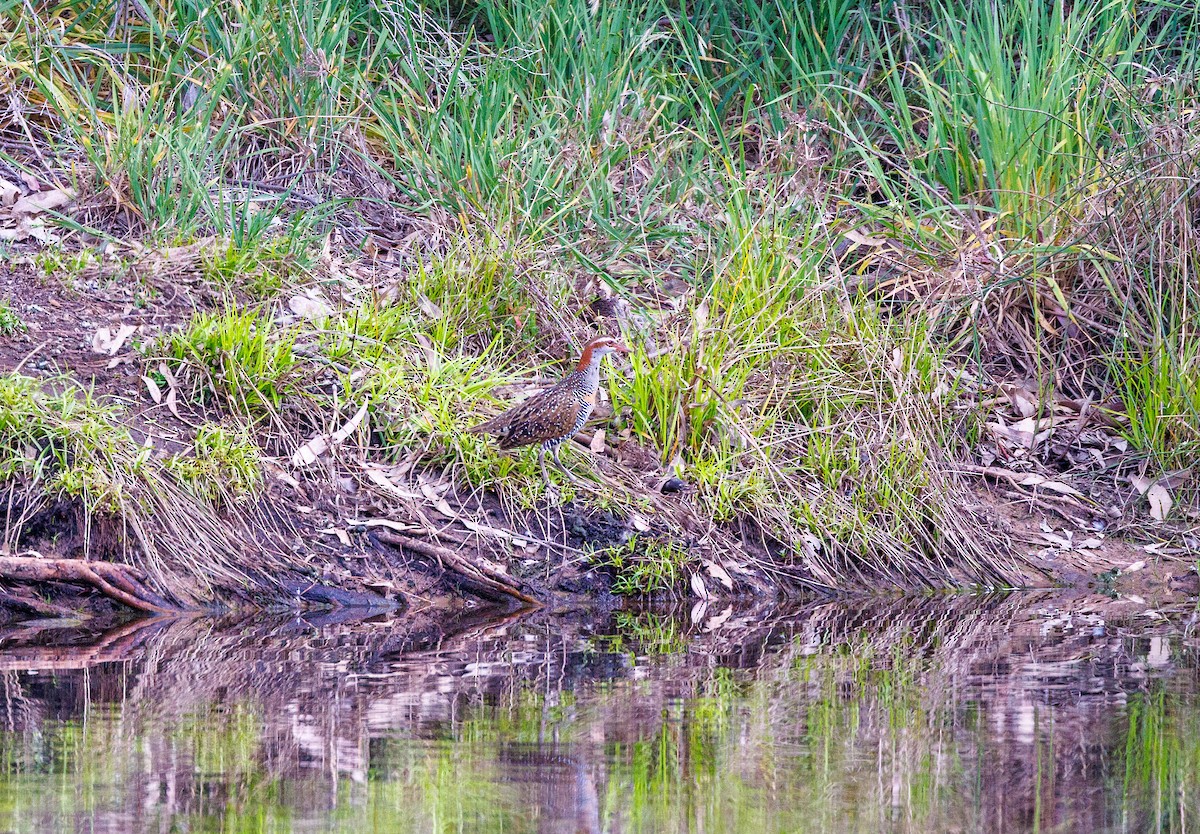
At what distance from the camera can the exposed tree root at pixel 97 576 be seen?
229 inches

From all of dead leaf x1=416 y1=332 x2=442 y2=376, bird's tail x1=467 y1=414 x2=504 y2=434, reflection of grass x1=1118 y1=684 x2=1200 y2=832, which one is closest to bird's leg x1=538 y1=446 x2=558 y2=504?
bird's tail x1=467 y1=414 x2=504 y2=434

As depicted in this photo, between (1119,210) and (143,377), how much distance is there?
5.33 meters

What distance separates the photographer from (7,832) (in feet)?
10.6

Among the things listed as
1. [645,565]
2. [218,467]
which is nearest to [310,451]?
[218,467]

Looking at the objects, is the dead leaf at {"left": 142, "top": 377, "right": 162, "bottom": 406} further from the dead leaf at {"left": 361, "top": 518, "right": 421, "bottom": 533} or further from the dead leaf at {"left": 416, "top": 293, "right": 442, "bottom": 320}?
the dead leaf at {"left": 416, "top": 293, "right": 442, "bottom": 320}

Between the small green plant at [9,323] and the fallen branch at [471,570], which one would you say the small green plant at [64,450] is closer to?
the small green plant at [9,323]

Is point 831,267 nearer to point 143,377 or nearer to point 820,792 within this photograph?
point 143,377

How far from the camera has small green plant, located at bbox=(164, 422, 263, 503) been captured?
249 inches

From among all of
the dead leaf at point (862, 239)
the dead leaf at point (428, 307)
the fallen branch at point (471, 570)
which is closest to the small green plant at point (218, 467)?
the fallen branch at point (471, 570)

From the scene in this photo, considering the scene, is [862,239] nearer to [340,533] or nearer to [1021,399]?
[1021,399]

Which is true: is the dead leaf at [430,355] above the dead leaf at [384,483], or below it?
above

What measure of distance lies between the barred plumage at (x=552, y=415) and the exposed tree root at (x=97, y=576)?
5.41ft

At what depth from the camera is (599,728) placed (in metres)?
4.21

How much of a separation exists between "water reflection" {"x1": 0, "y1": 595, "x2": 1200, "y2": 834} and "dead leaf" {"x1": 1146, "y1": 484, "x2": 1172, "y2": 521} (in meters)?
1.67
